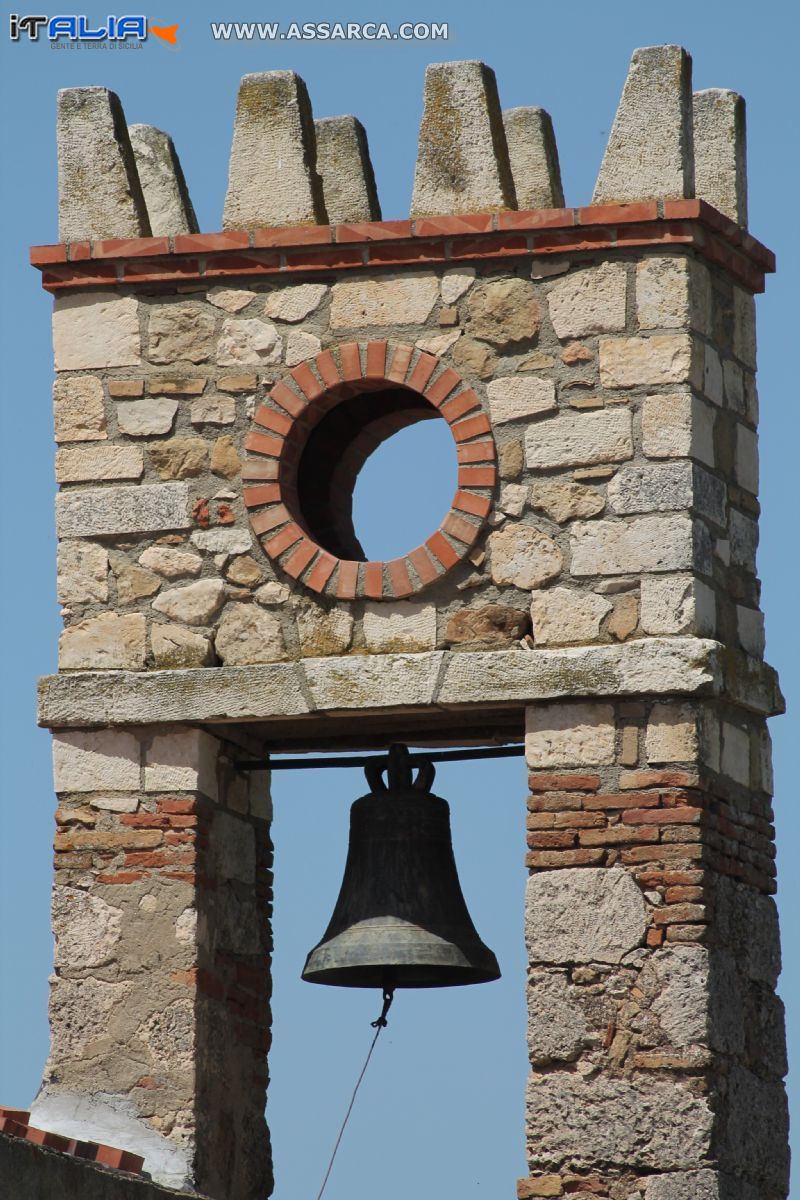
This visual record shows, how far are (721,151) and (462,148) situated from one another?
1.05 metres

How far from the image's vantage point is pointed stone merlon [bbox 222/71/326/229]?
1036cm

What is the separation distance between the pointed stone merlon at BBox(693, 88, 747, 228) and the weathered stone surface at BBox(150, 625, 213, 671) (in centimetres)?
246

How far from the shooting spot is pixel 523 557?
992 centimetres

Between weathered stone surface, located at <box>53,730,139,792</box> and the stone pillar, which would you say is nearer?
the stone pillar

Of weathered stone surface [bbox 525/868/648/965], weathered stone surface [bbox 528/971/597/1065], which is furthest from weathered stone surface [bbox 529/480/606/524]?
weathered stone surface [bbox 528/971/597/1065]

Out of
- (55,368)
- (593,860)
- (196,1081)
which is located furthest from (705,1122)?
(55,368)

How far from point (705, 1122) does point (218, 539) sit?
8.57 feet

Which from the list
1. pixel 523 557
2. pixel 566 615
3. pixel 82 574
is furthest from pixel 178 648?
pixel 566 615

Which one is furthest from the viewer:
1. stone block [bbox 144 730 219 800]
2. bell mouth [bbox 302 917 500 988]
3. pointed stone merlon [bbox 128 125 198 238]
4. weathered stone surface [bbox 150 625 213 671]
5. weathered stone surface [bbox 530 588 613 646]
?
pointed stone merlon [bbox 128 125 198 238]

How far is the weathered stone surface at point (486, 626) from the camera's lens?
991 centimetres

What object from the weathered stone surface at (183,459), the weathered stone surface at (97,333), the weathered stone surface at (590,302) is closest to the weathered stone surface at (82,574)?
the weathered stone surface at (183,459)

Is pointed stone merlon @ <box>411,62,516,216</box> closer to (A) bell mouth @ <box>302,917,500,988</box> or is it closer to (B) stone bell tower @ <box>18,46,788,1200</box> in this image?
(B) stone bell tower @ <box>18,46,788,1200</box>

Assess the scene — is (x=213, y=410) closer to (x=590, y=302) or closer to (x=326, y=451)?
(x=326, y=451)

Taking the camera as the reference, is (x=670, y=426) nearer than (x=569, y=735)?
No
